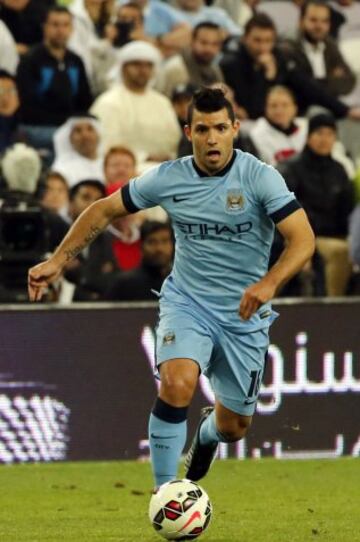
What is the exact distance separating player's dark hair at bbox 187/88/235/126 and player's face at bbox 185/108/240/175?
0.07ft

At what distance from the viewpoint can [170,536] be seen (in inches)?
286

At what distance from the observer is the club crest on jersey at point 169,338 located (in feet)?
25.1

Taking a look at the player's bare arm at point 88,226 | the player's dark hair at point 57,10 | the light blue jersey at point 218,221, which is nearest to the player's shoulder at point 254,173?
the light blue jersey at point 218,221

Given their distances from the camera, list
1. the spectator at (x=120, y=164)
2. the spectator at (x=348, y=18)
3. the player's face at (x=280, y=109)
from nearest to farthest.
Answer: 1. the spectator at (x=120, y=164)
2. the player's face at (x=280, y=109)
3. the spectator at (x=348, y=18)

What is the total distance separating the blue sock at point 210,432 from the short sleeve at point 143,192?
1288mm

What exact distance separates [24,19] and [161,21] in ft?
5.77

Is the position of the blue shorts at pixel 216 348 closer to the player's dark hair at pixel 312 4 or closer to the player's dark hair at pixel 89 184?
the player's dark hair at pixel 89 184

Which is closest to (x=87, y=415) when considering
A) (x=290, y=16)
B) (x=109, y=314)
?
(x=109, y=314)

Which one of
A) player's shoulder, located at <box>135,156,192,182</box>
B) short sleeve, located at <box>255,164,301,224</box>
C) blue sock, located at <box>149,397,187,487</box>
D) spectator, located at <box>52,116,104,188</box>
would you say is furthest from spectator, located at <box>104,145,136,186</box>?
blue sock, located at <box>149,397,187,487</box>

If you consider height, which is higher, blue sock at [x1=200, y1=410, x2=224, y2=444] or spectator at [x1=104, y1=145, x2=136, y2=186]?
spectator at [x1=104, y1=145, x2=136, y2=186]

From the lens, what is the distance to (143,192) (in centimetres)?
788

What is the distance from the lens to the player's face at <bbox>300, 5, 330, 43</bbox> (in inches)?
655

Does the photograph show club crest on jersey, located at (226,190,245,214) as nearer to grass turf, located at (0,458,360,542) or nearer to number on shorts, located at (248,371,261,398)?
number on shorts, located at (248,371,261,398)

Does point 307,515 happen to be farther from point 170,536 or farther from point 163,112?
point 163,112
